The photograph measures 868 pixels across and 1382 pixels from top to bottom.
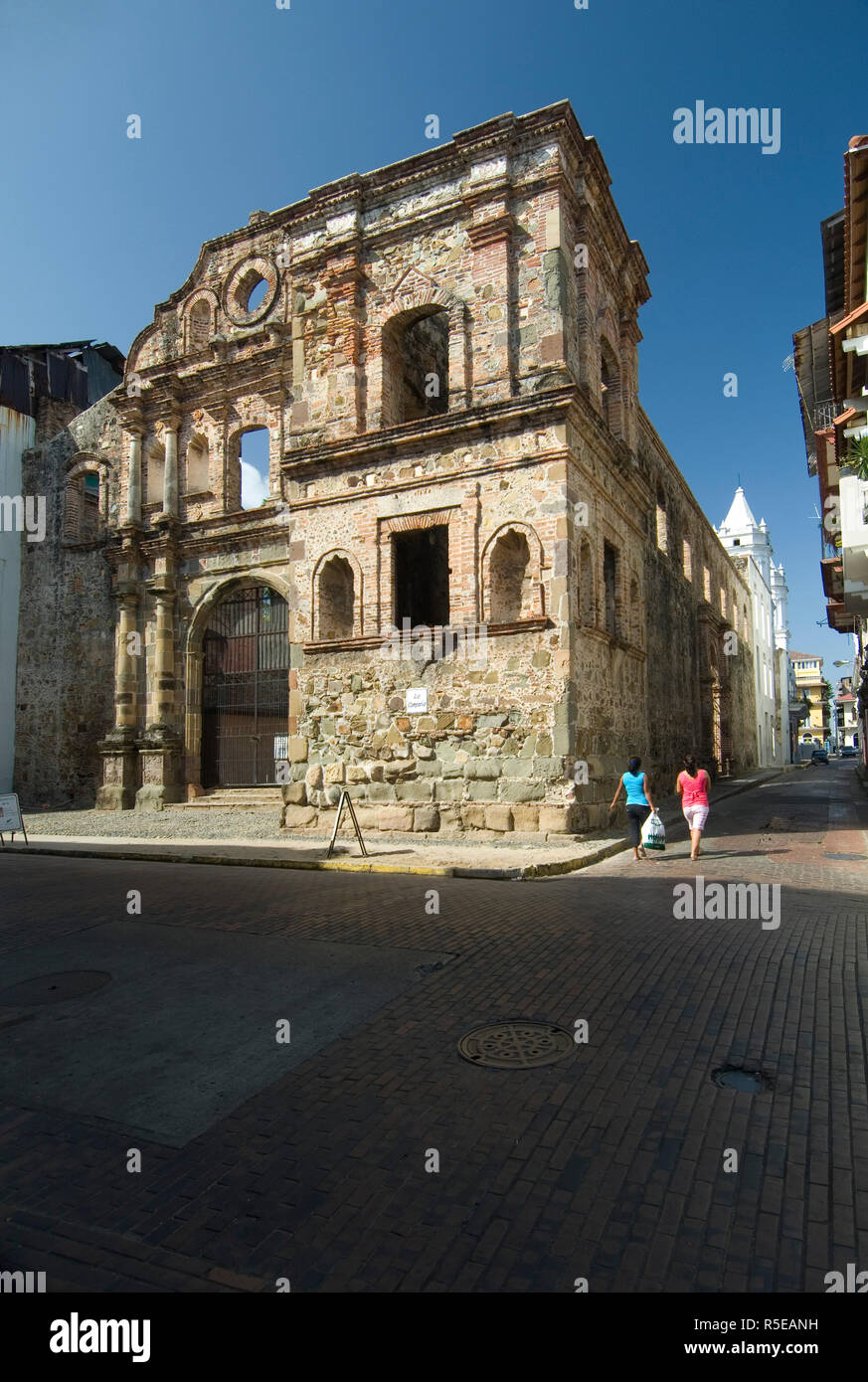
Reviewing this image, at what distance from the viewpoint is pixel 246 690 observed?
20609 millimetres

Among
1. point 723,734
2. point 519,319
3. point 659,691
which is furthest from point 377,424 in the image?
point 723,734

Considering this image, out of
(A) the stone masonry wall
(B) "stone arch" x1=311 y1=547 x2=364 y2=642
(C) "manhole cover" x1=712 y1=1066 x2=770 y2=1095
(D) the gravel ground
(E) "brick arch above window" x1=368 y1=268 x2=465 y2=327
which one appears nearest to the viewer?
(C) "manhole cover" x1=712 y1=1066 x2=770 y2=1095

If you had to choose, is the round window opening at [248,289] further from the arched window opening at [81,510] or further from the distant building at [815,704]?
the distant building at [815,704]

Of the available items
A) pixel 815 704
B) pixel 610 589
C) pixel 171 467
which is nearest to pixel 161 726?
pixel 171 467

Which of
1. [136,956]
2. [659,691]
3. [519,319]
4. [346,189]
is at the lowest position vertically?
[136,956]

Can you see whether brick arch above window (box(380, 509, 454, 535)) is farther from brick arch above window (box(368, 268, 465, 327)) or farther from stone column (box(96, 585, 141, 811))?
stone column (box(96, 585, 141, 811))

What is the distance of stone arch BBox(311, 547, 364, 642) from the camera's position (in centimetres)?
1532

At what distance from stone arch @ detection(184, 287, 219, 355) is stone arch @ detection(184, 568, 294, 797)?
6.78m

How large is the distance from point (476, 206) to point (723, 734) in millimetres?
25775

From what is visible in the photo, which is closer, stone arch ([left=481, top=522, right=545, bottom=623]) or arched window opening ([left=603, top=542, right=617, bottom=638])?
stone arch ([left=481, top=522, right=545, bottom=623])

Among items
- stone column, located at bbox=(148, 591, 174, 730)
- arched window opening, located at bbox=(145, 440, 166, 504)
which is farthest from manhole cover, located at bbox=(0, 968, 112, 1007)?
arched window opening, located at bbox=(145, 440, 166, 504)

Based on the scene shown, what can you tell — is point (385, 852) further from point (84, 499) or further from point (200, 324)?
point (84, 499)
